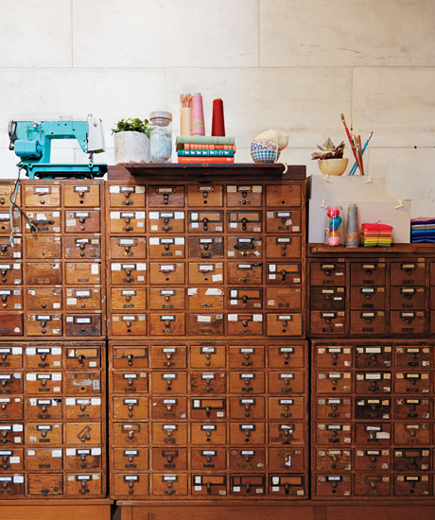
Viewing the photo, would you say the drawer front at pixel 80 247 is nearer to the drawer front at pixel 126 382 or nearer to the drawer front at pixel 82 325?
the drawer front at pixel 82 325

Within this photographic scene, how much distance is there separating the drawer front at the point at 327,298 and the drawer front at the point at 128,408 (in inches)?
55.0

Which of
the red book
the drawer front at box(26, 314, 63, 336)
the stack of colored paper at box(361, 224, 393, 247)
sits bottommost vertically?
the drawer front at box(26, 314, 63, 336)

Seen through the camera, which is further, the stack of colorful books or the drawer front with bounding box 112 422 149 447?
the drawer front with bounding box 112 422 149 447

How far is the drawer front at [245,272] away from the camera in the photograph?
2.58m

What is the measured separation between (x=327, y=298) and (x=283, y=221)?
64 cm

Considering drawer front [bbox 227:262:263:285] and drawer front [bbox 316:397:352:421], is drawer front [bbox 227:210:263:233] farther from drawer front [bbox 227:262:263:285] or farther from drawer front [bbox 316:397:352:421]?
drawer front [bbox 316:397:352:421]

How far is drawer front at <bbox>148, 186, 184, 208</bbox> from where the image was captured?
2562mm

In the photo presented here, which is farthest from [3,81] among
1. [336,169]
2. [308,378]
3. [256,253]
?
[308,378]

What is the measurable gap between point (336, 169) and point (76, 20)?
2623 mm

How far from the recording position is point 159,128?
2529mm

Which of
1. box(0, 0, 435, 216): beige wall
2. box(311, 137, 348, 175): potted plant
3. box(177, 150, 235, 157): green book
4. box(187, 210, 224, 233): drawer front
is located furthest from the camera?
box(0, 0, 435, 216): beige wall

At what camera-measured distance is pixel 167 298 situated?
2.58 m

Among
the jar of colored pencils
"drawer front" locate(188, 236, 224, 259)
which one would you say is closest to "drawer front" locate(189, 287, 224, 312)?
"drawer front" locate(188, 236, 224, 259)

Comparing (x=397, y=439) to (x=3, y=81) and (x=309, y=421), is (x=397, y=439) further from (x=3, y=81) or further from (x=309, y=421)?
(x=3, y=81)
